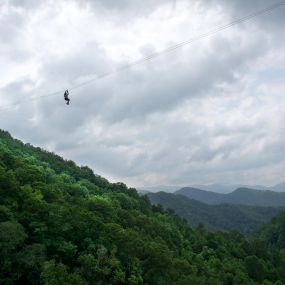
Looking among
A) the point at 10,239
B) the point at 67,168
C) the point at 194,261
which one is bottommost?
the point at 194,261

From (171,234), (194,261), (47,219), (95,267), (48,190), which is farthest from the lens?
(171,234)

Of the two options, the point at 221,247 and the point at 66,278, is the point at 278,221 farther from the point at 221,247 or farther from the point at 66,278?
the point at 66,278

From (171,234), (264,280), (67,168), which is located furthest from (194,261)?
(67,168)

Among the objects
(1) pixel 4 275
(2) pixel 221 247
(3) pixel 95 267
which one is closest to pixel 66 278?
(3) pixel 95 267

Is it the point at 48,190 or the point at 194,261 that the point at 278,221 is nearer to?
the point at 194,261

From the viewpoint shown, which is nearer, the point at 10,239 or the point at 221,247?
the point at 10,239

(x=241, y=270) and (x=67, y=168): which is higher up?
(x=67, y=168)

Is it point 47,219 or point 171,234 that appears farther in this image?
point 171,234

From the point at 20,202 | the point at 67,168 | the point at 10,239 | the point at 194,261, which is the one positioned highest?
the point at 67,168

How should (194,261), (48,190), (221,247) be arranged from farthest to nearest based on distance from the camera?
(221,247) < (194,261) < (48,190)
